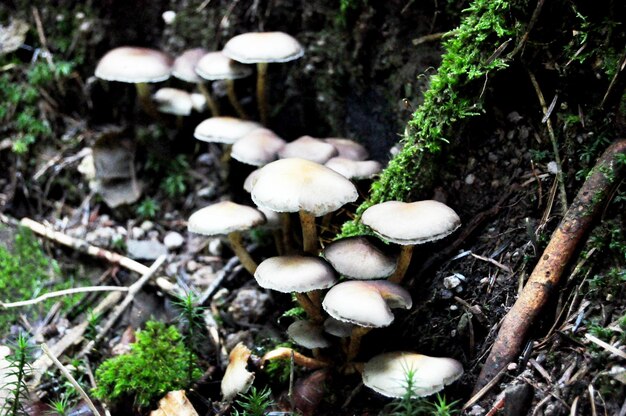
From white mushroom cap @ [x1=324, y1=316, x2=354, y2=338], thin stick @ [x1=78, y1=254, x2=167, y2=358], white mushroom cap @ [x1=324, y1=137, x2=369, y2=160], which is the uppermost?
white mushroom cap @ [x1=324, y1=137, x2=369, y2=160]

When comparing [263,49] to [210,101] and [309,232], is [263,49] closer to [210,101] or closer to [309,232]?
[210,101]

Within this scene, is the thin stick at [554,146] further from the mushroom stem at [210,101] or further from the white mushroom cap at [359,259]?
the mushroom stem at [210,101]

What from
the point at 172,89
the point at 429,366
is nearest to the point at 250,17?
the point at 172,89

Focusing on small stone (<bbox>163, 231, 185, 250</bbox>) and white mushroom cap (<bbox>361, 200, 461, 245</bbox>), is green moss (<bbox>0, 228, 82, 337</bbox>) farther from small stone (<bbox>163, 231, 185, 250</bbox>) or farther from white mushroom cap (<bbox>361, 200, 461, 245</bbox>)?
white mushroom cap (<bbox>361, 200, 461, 245</bbox>)

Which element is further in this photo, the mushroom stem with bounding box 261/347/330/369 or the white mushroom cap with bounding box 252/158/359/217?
the mushroom stem with bounding box 261/347/330/369

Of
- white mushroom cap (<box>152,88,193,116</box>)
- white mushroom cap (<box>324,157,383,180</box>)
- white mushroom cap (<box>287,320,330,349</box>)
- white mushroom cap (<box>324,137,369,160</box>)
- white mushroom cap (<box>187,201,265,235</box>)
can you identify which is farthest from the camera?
white mushroom cap (<box>152,88,193,116</box>)

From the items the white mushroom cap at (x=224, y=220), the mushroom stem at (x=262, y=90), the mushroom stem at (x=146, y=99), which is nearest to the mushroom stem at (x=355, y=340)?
the white mushroom cap at (x=224, y=220)

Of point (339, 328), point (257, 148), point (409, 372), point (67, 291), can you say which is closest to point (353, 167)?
point (257, 148)

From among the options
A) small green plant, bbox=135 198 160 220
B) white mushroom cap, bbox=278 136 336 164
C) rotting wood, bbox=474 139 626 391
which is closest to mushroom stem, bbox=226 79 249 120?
white mushroom cap, bbox=278 136 336 164
